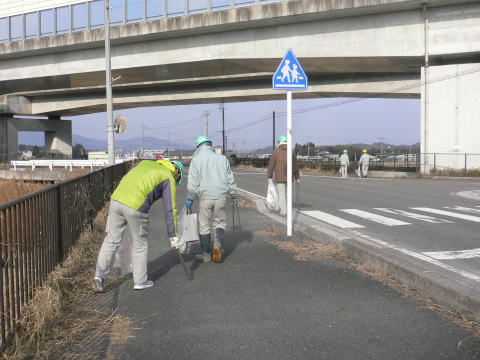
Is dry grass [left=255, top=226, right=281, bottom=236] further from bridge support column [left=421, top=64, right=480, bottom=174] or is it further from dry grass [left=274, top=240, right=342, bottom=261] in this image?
bridge support column [left=421, top=64, right=480, bottom=174]

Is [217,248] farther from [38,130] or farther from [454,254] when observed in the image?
[38,130]

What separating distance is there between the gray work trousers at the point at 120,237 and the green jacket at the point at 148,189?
11 cm

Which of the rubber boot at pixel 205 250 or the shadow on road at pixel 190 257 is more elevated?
the rubber boot at pixel 205 250

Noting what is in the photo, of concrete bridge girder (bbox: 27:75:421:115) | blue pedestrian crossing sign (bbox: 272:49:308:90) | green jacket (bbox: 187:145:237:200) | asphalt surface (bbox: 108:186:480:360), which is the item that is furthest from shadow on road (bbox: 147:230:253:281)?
concrete bridge girder (bbox: 27:75:421:115)

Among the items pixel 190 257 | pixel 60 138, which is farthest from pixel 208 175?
pixel 60 138

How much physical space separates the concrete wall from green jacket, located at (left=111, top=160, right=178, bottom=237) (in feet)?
92.2

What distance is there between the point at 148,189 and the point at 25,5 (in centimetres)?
3212

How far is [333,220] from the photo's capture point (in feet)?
33.8

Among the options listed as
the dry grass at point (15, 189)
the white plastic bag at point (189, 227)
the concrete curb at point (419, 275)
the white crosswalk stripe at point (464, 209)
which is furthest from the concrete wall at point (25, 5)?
the concrete curb at point (419, 275)

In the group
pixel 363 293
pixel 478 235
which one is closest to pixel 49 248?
pixel 363 293

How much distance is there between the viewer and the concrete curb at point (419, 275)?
423cm

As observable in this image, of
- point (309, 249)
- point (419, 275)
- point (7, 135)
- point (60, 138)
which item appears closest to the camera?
point (419, 275)

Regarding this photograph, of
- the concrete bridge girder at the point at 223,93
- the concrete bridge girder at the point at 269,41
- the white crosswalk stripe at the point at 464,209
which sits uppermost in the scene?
the concrete bridge girder at the point at 269,41

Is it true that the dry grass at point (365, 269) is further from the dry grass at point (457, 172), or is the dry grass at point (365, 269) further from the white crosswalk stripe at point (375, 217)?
the dry grass at point (457, 172)
